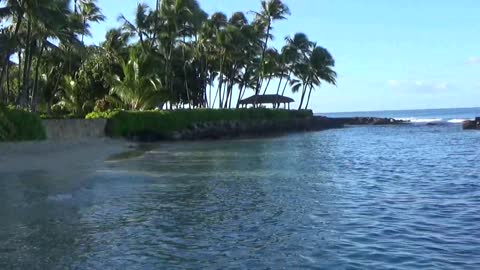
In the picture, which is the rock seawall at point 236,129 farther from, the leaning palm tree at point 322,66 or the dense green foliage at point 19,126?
the dense green foliage at point 19,126

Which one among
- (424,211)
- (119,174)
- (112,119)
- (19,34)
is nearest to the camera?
(424,211)

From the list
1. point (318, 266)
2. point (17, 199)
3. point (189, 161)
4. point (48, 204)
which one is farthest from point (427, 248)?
point (189, 161)

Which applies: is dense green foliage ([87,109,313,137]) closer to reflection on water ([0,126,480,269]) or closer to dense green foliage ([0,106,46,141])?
dense green foliage ([0,106,46,141])

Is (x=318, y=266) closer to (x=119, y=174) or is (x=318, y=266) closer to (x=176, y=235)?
(x=176, y=235)

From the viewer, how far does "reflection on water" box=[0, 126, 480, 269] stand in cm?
853

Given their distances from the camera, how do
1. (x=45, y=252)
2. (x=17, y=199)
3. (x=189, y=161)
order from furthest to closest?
(x=189, y=161)
(x=17, y=199)
(x=45, y=252)

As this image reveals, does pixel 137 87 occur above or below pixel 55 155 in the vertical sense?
above

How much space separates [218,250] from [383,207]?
5.50 meters

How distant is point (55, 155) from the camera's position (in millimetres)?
26000

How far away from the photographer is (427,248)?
9133 mm

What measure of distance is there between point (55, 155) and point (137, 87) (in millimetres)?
18541

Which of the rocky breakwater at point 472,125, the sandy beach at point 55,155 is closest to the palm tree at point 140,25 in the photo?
the sandy beach at point 55,155

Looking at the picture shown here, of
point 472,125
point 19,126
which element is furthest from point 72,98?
point 472,125

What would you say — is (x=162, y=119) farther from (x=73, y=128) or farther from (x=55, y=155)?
(x=55, y=155)
